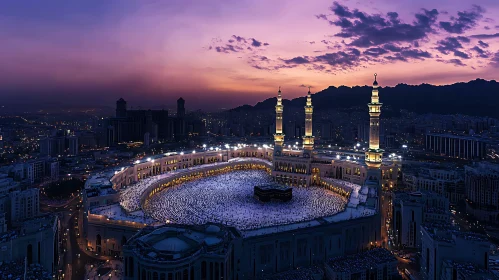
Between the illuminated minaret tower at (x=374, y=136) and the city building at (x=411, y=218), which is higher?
the illuminated minaret tower at (x=374, y=136)

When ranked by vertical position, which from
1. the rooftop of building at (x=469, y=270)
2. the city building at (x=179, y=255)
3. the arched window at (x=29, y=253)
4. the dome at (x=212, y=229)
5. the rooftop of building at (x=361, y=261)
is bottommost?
the rooftop of building at (x=361, y=261)

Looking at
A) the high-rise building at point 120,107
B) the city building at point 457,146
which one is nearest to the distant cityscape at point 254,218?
the city building at point 457,146

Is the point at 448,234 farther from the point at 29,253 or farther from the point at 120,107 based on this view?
the point at 120,107

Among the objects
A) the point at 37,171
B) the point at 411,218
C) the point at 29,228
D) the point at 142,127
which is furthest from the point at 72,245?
the point at 142,127

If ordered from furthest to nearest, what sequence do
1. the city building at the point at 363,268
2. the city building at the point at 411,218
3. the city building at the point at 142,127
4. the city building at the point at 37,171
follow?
the city building at the point at 142,127 < the city building at the point at 37,171 < the city building at the point at 411,218 < the city building at the point at 363,268

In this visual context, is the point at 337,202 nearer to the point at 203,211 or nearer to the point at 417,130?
the point at 203,211

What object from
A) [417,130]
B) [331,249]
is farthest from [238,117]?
[331,249]

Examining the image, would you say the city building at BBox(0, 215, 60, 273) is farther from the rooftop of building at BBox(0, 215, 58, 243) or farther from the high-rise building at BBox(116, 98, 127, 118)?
the high-rise building at BBox(116, 98, 127, 118)

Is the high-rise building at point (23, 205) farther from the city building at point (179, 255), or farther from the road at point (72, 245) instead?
the city building at point (179, 255)
